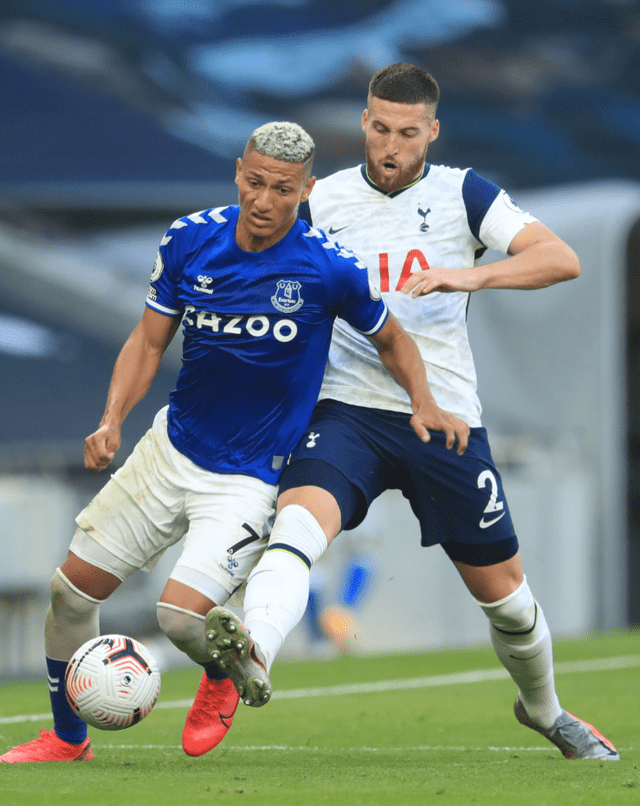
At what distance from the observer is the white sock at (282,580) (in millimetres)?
3615

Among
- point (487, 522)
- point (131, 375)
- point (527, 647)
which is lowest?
point (527, 647)

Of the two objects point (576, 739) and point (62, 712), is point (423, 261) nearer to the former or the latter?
point (576, 739)

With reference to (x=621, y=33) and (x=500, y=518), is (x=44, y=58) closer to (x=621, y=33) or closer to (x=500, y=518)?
(x=621, y=33)

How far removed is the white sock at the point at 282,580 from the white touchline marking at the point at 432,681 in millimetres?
2937

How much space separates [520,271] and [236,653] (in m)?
1.59

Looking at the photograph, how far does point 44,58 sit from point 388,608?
25.1m

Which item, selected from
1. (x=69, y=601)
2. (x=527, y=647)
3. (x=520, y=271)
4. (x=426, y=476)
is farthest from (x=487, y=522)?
(x=69, y=601)

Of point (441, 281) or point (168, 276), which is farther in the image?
point (168, 276)

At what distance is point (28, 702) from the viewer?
7285 mm

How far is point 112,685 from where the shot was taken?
3.73m

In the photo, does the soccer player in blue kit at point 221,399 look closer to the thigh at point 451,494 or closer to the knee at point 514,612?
the thigh at point 451,494

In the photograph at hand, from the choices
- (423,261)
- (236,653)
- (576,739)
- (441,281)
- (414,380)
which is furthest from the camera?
(576,739)

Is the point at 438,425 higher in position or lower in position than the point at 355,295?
lower

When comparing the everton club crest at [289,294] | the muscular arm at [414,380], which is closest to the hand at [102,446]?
the everton club crest at [289,294]
